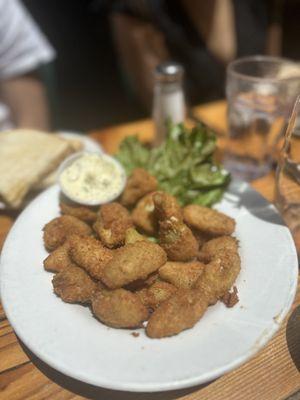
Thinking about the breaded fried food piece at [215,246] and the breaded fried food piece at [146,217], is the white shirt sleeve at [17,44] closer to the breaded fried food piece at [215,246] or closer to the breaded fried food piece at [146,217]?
the breaded fried food piece at [146,217]

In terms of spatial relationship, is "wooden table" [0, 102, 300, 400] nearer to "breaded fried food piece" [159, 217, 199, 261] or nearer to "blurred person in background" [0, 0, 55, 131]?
"breaded fried food piece" [159, 217, 199, 261]

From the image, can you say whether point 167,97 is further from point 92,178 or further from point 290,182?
point 290,182

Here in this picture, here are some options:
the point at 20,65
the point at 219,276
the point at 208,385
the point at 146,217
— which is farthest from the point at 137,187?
the point at 20,65

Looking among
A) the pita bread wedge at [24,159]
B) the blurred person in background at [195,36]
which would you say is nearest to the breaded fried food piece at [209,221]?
the pita bread wedge at [24,159]

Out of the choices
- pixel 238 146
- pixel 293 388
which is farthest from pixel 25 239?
pixel 238 146

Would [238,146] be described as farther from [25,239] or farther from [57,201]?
[25,239]

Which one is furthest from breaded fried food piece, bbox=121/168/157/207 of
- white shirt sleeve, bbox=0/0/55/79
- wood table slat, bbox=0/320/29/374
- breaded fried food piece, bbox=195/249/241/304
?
white shirt sleeve, bbox=0/0/55/79
